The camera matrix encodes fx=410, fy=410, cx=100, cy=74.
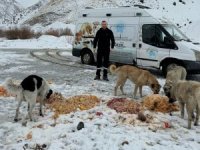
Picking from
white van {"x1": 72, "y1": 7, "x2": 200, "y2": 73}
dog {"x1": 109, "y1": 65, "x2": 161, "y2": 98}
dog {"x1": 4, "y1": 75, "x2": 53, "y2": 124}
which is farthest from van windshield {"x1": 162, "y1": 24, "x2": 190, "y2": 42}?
dog {"x1": 4, "y1": 75, "x2": 53, "y2": 124}

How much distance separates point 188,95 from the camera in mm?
8656

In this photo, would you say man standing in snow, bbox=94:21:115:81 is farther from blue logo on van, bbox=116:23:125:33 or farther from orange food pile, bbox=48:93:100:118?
orange food pile, bbox=48:93:100:118

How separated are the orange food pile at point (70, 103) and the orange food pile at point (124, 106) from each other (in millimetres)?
458

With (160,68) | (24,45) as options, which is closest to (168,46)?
(160,68)

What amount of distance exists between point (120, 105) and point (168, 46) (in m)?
6.23

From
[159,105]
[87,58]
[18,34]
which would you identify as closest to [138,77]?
[159,105]

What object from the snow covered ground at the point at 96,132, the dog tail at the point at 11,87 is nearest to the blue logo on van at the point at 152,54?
the snow covered ground at the point at 96,132

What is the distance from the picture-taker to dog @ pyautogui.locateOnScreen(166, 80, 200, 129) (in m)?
8.40

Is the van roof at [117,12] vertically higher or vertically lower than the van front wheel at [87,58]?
higher

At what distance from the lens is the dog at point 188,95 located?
27.6ft

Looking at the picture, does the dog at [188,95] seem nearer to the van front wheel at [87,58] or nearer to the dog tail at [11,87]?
the dog tail at [11,87]

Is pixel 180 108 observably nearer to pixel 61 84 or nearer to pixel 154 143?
pixel 154 143

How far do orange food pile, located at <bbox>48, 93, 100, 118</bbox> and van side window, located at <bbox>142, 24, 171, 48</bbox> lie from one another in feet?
18.6

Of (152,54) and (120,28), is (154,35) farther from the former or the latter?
(120,28)
